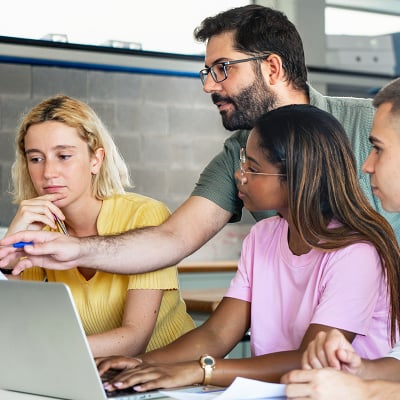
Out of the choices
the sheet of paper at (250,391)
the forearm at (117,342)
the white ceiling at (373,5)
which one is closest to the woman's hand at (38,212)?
the forearm at (117,342)

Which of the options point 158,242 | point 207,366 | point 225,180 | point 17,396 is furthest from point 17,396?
point 225,180

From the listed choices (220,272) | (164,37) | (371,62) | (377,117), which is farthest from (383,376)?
(371,62)

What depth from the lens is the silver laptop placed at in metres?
1.38

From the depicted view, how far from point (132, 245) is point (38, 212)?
0.25m

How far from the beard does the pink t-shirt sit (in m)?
0.44

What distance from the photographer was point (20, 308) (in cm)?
146

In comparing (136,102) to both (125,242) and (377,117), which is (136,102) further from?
(377,117)

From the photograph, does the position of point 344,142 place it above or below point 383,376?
above

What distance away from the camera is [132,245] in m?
2.20

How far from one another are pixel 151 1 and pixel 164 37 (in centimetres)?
20

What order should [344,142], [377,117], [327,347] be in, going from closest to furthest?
1. [327,347]
2. [377,117]
3. [344,142]

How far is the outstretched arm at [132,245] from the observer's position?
1.99 meters

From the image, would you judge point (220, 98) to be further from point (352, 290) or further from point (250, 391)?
point (250, 391)

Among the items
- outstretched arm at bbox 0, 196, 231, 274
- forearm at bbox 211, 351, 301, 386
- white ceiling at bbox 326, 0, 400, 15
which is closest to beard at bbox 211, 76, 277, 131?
outstretched arm at bbox 0, 196, 231, 274
